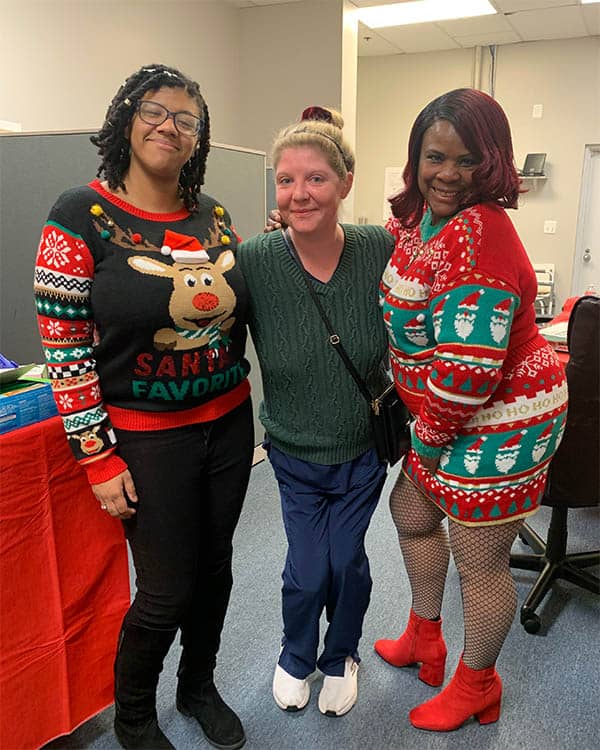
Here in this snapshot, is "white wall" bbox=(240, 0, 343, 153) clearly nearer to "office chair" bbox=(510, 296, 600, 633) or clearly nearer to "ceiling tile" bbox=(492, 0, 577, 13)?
"ceiling tile" bbox=(492, 0, 577, 13)

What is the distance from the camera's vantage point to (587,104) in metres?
5.98

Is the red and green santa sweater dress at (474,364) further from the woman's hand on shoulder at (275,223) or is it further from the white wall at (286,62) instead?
the white wall at (286,62)

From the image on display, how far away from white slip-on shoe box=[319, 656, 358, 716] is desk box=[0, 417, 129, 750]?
538 mm

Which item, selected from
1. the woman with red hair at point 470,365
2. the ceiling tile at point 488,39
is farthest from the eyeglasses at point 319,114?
the ceiling tile at point 488,39

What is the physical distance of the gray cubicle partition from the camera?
2.55m

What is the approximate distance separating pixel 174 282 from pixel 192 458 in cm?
36

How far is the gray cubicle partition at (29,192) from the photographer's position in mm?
2555

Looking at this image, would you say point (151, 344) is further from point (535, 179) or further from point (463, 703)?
point (535, 179)

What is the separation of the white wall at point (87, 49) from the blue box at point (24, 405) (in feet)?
7.73

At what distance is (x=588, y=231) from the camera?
6.26m

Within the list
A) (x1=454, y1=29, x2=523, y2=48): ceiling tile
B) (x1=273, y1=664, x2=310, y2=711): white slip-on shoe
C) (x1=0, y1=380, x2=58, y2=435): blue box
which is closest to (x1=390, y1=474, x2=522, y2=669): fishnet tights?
(x1=273, y1=664, x2=310, y2=711): white slip-on shoe

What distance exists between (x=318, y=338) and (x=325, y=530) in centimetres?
48

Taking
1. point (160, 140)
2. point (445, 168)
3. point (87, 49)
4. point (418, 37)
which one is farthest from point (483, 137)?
point (418, 37)

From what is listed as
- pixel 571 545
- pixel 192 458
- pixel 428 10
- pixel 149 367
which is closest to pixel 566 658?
pixel 571 545
